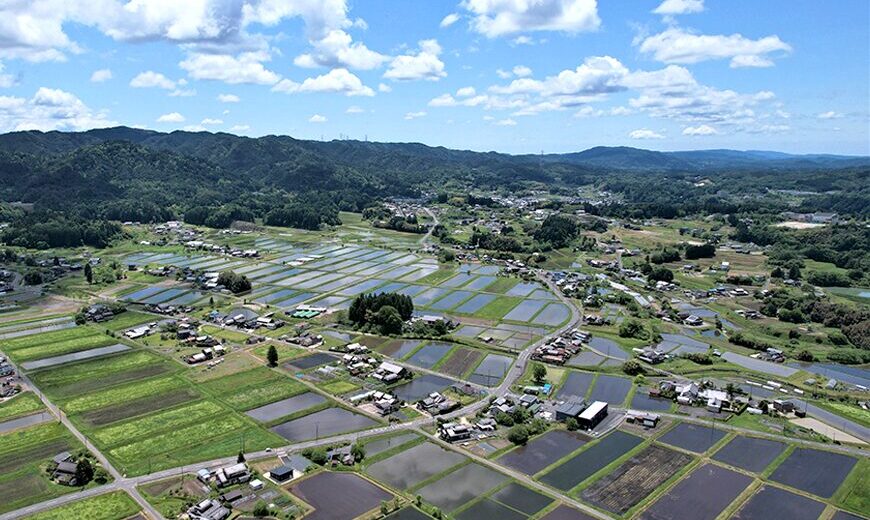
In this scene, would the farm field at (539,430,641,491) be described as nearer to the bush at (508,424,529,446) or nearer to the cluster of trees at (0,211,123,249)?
the bush at (508,424,529,446)

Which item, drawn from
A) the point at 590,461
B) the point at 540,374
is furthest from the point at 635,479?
the point at 540,374

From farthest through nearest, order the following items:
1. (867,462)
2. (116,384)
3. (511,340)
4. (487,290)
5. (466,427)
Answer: (487,290) < (511,340) < (116,384) < (466,427) < (867,462)

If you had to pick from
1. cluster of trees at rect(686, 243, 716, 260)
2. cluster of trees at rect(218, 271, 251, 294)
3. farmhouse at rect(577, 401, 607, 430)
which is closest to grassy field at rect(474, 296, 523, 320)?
farmhouse at rect(577, 401, 607, 430)

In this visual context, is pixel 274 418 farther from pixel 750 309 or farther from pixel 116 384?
pixel 750 309

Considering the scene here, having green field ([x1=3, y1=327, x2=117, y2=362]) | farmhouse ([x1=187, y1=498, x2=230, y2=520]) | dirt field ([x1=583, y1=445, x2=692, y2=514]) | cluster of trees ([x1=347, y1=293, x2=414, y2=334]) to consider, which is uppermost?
cluster of trees ([x1=347, y1=293, x2=414, y2=334])

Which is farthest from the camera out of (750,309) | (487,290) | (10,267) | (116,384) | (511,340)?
(10,267)

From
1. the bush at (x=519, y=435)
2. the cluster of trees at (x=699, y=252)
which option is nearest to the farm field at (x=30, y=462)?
the bush at (x=519, y=435)

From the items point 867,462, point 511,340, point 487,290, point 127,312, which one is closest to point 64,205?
point 127,312
